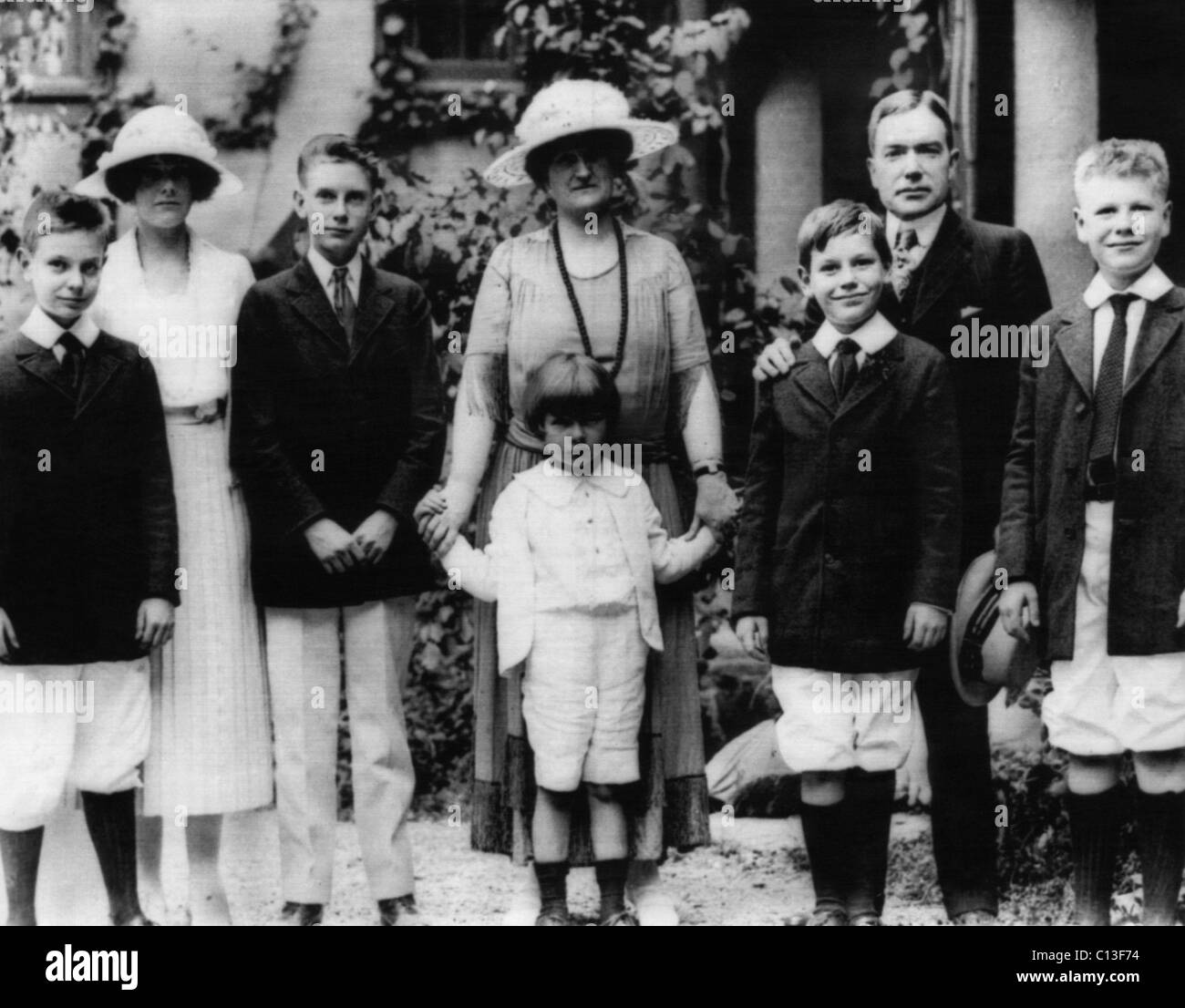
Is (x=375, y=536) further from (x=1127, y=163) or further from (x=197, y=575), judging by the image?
(x=1127, y=163)

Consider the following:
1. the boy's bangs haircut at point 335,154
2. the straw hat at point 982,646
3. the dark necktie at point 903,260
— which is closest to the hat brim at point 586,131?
the boy's bangs haircut at point 335,154

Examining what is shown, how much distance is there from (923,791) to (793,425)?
1314 millimetres

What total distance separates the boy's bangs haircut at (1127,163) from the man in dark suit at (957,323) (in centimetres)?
28

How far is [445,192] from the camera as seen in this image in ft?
22.0

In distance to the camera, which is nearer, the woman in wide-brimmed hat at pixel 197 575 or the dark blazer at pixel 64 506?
the dark blazer at pixel 64 506

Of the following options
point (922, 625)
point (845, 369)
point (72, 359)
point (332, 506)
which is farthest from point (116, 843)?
point (845, 369)

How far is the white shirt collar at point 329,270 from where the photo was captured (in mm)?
6184

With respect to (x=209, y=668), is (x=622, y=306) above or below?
above

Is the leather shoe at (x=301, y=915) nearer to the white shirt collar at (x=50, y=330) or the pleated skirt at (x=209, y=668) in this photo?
the pleated skirt at (x=209, y=668)

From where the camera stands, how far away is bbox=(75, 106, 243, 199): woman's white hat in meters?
6.32

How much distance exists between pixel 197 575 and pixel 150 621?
8.2 inches

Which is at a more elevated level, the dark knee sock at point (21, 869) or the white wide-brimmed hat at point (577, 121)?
the white wide-brimmed hat at point (577, 121)

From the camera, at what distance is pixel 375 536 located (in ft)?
20.1

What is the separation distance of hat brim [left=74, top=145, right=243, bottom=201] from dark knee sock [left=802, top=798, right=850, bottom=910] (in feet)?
8.57
